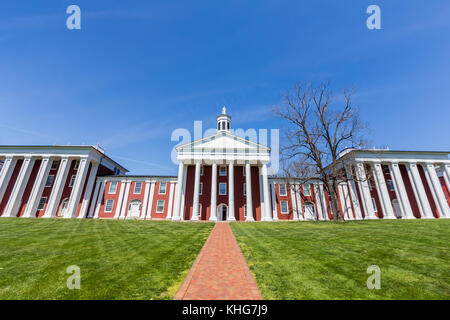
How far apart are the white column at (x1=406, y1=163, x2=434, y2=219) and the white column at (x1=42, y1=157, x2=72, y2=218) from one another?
5737 centimetres

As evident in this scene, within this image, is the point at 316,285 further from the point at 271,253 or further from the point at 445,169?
the point at 445,169

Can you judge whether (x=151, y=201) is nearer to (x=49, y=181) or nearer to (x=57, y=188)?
(x=57, y=188)

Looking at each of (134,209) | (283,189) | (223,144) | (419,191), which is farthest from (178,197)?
(419,191)

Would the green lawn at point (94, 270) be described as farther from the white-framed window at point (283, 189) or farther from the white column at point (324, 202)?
the white column at point (324, 202)

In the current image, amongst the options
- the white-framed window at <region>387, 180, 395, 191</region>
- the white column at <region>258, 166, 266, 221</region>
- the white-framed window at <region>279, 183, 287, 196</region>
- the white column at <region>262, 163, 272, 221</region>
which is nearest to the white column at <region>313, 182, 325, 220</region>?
the white-framed window at <region>279, 183, 287, 196</region>

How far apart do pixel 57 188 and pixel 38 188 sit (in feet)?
10.7

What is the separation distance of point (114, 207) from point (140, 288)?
3387 cm

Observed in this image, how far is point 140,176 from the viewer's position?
3444cm

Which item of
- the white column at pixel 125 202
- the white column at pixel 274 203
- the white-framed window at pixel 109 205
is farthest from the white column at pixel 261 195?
the white-framed window at pixel 109 205

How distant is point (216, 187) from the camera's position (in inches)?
1300

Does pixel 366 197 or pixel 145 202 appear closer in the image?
pixel 366 197

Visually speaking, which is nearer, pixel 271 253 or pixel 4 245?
pixel 271 253

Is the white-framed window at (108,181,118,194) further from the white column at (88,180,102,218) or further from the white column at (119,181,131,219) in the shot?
the white column at (119,181,131,219)
